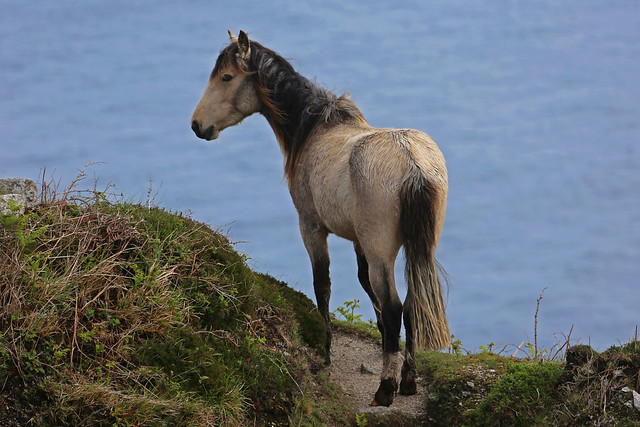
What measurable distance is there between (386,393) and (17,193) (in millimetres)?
4015

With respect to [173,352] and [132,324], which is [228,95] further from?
[173,352]

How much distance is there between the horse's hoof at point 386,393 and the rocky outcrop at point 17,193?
3731 mm

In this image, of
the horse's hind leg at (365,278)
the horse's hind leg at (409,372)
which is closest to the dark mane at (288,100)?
the horse's hind leg at (365,278)

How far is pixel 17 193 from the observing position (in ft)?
22.8

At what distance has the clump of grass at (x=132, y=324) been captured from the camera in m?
5.20

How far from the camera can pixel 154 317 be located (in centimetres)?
605

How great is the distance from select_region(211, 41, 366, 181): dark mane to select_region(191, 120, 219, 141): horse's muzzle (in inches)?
26.3

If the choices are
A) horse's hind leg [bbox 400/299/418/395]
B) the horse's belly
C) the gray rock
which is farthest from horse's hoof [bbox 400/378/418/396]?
the horse's belly

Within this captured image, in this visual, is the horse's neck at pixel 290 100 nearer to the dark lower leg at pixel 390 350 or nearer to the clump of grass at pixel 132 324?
the clump of grass at pixel 132 324

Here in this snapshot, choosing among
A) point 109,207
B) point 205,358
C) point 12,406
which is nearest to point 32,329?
point 12,406

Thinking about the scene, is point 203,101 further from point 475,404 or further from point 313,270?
point 475,404

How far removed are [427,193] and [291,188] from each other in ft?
7.60

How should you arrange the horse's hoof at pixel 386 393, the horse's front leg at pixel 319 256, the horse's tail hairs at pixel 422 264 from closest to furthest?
the horse's tail hairs at pixel 422 264 < the horse's hoof at pixel 386 393 < the horse's front leg at pixel 319 256

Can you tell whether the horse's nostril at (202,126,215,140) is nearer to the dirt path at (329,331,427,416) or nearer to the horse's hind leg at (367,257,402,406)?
the dirt path at (329,331,427,416)
